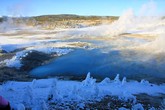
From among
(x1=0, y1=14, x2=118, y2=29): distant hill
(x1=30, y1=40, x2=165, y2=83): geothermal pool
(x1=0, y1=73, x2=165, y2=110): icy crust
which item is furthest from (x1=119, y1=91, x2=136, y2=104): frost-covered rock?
(x1=0, y1=14, x2=118, y2=29): distant hill

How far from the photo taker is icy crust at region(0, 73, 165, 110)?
16.3 meters

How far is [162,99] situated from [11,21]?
85286 mm

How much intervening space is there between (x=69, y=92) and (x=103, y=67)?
12401mm

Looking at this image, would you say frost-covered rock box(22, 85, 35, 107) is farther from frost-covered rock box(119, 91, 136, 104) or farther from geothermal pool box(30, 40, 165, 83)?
geothermal pool box(30, 40, 165, 83)

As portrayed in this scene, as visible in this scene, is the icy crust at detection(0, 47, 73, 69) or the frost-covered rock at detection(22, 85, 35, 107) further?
the icy crust at detection(0, 47, 73, 69)

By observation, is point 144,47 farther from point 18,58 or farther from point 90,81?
point 90,81

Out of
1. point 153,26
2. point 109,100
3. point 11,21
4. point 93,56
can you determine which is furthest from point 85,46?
point 11,21

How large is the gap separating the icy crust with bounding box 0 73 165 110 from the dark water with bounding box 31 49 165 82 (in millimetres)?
3976

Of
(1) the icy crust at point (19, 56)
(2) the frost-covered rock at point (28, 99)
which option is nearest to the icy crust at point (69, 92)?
(2) the frost-covered rock at point (28, 99)

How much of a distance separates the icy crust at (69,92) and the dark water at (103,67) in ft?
13.0

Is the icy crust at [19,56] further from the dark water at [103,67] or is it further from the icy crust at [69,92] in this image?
the icy crust at [69,92]

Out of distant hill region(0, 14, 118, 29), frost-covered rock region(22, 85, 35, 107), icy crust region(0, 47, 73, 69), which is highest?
frost-covered rock region(22, 85, 35, 107)

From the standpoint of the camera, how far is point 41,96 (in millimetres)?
17500

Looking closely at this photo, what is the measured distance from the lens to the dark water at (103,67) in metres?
27.2
